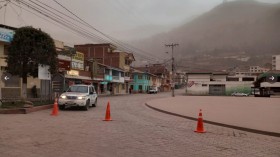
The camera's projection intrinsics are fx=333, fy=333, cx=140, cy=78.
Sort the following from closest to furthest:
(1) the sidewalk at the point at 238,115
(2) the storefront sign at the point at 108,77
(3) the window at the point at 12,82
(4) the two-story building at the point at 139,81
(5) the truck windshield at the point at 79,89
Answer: (1) the sidewalk at the point at 238,115 → (5) the truck windshield at the point at 79,89 → (3) the window at the point at 12,82 → (2) the storefront sign at the point at 108,77 → (4) the two-story building at the point at 139,81

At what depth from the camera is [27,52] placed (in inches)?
829

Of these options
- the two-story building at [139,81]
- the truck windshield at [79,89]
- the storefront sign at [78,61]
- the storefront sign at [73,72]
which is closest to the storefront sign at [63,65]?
the storefront sign at [73,72]

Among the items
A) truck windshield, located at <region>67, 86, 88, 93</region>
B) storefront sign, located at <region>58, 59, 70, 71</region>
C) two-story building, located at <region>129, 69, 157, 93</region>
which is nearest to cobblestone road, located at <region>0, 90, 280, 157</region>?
truck windshield, located at <region>67, 86, 88, 93</region>

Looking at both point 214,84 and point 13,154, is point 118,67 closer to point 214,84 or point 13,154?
point 214,84

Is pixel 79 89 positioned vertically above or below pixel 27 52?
below

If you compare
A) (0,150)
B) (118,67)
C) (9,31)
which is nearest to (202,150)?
(0,150)

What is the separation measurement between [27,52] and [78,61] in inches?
1270

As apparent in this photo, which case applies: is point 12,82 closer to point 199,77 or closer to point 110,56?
point 110,56

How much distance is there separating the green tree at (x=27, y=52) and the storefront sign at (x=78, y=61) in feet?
93.8

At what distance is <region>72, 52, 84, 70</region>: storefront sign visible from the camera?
51125mm

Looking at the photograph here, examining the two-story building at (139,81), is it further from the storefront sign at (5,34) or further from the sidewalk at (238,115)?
the sidewalk at (238,115)

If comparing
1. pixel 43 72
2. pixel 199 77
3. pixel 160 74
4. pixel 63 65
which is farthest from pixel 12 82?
pixel 160 74

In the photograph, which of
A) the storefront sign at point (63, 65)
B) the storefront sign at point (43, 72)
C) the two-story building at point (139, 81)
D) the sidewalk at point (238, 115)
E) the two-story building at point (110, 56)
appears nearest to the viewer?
the sidewalk at point (238, 115)

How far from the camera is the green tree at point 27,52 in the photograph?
68.9 feet
